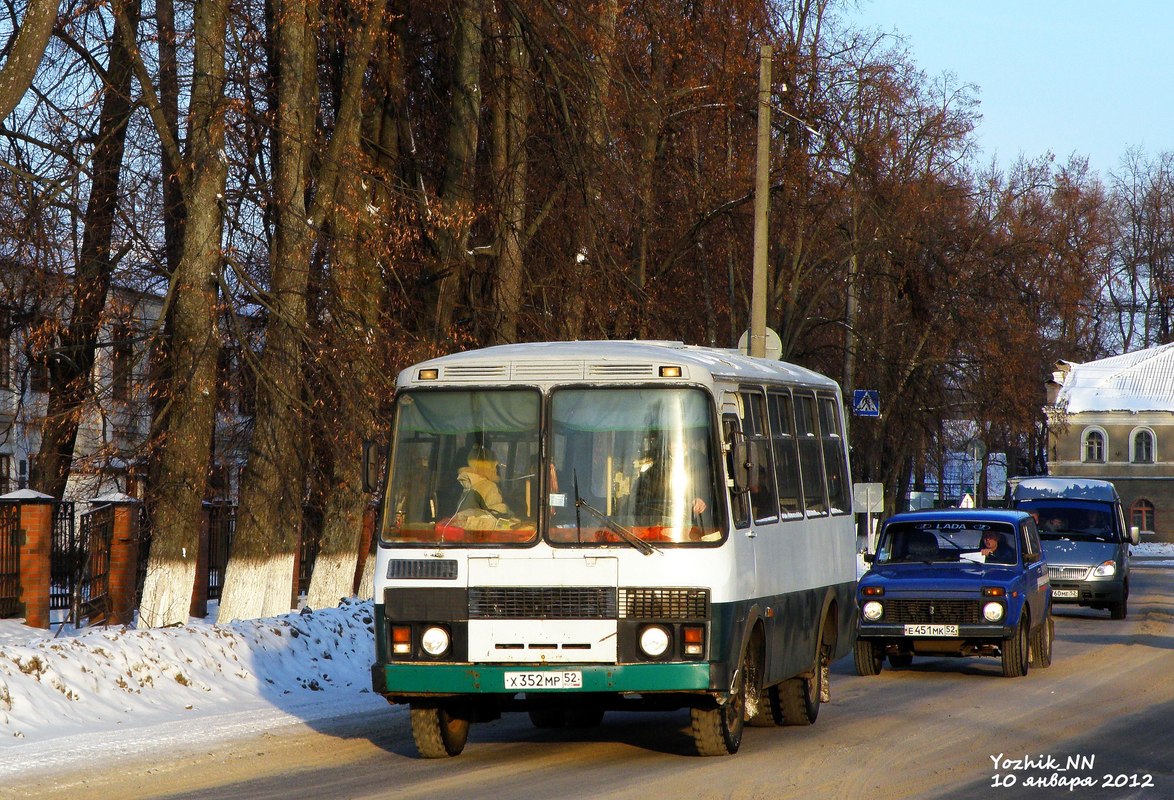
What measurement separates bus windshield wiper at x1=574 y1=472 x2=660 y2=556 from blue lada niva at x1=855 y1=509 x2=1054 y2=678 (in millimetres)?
7195

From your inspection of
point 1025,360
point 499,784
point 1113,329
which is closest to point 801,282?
point 1025,360

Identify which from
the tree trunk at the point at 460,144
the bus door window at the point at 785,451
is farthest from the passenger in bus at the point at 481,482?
the tree trunk at the point at 460,144

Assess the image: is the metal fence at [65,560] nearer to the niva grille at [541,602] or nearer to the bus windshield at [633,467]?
the niva grille at [541,602]

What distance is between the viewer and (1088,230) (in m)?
67.1

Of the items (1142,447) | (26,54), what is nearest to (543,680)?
(26,54)

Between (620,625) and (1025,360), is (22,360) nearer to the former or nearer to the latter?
(620,625)

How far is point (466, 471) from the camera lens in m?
11.0

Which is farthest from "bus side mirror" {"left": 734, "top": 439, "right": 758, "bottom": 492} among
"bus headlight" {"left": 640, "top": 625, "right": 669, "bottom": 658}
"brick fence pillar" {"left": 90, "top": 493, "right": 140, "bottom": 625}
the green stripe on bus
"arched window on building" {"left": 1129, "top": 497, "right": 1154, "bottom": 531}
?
"arched window on building" {"left": 1129, "top": 497, "right": 1154, "bottom": 531}

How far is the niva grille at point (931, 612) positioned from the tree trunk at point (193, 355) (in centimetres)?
765

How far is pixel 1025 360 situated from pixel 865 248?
1161 centimetres

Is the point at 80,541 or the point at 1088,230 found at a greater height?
the point at 1088,230

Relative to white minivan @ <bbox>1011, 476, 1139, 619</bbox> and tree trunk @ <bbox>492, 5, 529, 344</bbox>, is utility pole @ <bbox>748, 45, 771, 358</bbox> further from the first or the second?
white minivan @ <bbox>1011, 476, 1139, 619</bbox>

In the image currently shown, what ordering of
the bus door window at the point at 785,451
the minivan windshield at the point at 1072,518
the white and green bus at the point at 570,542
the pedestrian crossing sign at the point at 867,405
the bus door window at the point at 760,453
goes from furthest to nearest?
the minivan windshield at the point at 1072,518 → the pedestrian crossing sign at the point at 867,405 → the bus door window at the point at 785,451 → the bus door window at the point at 760,453 → the white and green bus at the point at 570,542

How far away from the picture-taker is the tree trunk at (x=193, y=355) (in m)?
17.9
